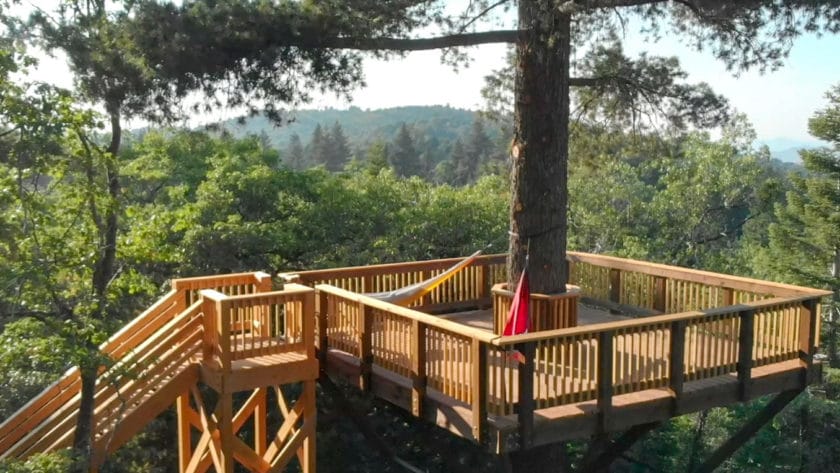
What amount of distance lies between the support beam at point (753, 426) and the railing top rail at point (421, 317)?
10.9 feet

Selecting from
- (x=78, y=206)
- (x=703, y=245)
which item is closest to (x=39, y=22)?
(x=78, y=206)

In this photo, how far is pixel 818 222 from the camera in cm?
2250

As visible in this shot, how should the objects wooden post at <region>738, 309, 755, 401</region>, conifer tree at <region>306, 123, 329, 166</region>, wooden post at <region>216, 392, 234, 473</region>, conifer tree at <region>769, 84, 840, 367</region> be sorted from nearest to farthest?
wooden post at <region>738, 309, 755, 401</region>
wooden post at <region>216, 392, 234, 473</region>
conifer tree at <region>769, 84, 840, 367</region>
conifer tree at <region>306, 123, 329, 166</region>

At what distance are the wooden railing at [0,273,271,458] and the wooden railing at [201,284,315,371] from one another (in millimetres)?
733

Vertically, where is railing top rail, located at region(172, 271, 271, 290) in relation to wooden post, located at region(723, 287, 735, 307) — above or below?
above

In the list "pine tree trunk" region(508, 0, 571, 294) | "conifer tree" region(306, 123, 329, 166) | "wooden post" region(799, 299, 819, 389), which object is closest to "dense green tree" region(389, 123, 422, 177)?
"conifer tree" region(306, 123, 329, 166)

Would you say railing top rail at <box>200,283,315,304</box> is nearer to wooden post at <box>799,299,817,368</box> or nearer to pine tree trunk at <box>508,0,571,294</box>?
pine tree trunk at <box>508,0,571,294</box>

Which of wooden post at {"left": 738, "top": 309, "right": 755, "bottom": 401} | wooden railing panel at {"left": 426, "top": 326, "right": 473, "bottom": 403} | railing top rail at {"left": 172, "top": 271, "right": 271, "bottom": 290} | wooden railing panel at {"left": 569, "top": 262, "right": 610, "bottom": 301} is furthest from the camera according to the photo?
wooden railing panel at {"left": 569, "top": 262, "right": 610, "bottom": 301}

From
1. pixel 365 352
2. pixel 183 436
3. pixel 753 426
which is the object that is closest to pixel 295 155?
pixel 183 436

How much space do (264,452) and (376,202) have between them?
6.88 metres

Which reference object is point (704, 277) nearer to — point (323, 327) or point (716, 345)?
point (716, 345)

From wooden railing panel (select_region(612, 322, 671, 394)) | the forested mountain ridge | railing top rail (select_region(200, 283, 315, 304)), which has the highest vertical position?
the forested mountain ridge

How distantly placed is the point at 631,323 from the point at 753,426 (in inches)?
98.8

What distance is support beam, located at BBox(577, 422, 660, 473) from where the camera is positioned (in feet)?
23.7
